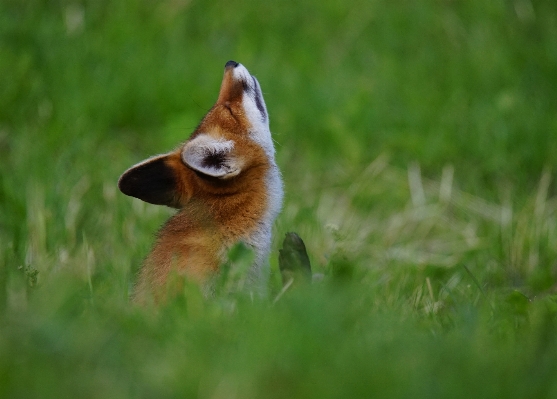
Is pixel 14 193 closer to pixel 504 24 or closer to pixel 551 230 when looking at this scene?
pixel 551 230

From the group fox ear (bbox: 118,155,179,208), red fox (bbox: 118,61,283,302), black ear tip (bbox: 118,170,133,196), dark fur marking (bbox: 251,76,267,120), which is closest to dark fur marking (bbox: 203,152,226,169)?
red fox (bbox: 118,61,283,302)

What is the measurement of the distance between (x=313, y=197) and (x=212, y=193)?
2678mm

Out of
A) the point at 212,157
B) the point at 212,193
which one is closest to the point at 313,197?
the point at 212,193

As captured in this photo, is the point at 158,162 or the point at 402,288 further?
the point at 402,288

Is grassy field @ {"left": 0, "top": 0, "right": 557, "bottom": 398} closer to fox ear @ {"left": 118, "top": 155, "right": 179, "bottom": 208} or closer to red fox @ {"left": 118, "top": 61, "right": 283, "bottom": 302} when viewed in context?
red fox @ {"left": 118, "top": 61, "right": 283, "bottom": 302}

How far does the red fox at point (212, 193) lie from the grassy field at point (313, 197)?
0.27 meters

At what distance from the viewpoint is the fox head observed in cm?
418

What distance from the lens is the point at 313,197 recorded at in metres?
6.92

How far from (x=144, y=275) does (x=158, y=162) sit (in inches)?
23.4

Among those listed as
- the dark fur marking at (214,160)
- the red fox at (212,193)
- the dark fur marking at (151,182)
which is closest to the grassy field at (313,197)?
the red fox at (212,193)

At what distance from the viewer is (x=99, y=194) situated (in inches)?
243

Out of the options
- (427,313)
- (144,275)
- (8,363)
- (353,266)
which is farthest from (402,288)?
(8,363)

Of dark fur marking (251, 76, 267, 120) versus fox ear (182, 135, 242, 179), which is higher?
dark fur marking (251, 76, 267, 120)

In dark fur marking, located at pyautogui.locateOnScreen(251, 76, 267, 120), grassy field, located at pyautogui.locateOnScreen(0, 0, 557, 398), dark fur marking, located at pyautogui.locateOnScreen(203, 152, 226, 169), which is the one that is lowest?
grassy field, located at pyautogui.locateOnScreen(0, 0, 557, 398)
